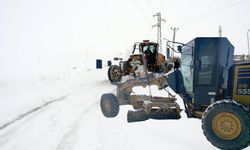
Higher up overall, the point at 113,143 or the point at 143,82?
the point at 143,82

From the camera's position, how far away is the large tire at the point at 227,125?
5086 millimetres

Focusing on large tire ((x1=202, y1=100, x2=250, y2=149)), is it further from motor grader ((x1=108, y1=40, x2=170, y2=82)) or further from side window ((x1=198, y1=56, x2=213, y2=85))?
motor grader ((x1=108, y1=40, x2=170, y2=82))

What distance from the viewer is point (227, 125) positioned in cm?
534

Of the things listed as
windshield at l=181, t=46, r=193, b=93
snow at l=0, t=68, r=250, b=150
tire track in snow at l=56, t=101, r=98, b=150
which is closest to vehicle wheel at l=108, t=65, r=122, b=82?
snow at l=0, t=68, r=250, b=150

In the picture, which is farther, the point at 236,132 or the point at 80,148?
the point at 80,148

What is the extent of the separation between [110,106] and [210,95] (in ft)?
12.5

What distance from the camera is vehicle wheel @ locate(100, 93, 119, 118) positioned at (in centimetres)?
888

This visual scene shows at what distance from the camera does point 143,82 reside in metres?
9.14

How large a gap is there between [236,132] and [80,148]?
3.56 m

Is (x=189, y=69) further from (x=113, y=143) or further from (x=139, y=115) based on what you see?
(x=113, y=143)

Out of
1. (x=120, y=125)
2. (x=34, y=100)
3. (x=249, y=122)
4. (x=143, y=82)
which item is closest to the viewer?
(x=249, y=122)

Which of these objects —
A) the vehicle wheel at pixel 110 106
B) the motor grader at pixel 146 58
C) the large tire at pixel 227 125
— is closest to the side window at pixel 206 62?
the large tire at pixel 227 125

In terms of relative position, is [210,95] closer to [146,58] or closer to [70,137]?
[70,137]

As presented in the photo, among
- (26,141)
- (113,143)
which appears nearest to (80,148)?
Answer: (113,143)
